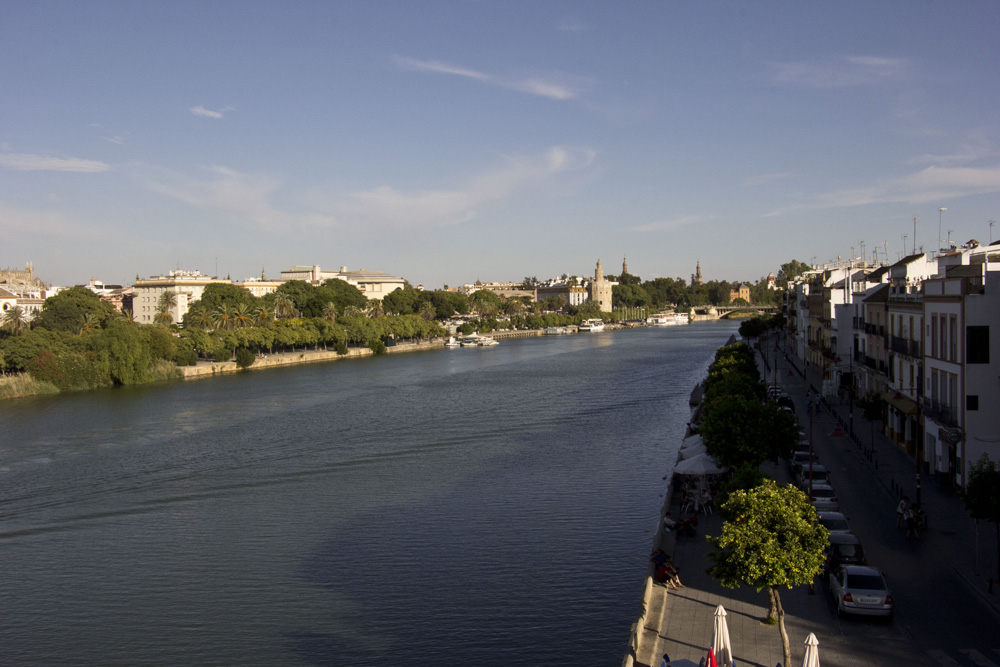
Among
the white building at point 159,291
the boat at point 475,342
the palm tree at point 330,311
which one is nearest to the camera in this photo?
the boat at point 475,342

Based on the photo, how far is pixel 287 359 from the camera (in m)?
68.6

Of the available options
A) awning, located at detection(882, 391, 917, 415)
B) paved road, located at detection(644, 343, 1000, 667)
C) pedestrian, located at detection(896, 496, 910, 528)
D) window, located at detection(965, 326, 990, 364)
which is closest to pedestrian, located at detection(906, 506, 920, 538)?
paved road, located at detection(644, 343, 1000, 667)

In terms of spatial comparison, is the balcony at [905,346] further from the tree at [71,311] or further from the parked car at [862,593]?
the tree at [71,311]

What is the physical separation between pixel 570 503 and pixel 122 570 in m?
9.78

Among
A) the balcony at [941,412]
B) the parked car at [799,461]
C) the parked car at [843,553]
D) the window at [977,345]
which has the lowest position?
the parked car at [799,461]

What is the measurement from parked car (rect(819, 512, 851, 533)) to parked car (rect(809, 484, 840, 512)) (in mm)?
1347

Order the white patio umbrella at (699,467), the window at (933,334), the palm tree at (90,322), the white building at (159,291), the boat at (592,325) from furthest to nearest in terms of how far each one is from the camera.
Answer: the boat at (592,325)
the white building at (159,291)
the palm tree at (90,322)
the white patio umbrella at (699,467)
the window at (933,334)

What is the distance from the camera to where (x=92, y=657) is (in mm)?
13500

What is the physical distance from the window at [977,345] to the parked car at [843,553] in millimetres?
5826

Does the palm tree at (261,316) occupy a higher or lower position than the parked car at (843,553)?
higher

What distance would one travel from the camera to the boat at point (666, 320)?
158m

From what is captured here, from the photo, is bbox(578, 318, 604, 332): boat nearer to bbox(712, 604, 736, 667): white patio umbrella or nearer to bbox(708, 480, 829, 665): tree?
bbox(708, 480, 829, 665): tree

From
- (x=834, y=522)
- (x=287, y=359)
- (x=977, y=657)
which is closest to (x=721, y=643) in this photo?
(x=977, y=657)

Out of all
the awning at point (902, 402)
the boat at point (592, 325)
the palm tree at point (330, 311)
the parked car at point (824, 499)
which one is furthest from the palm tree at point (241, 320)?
the parked car at point (824, 499)
